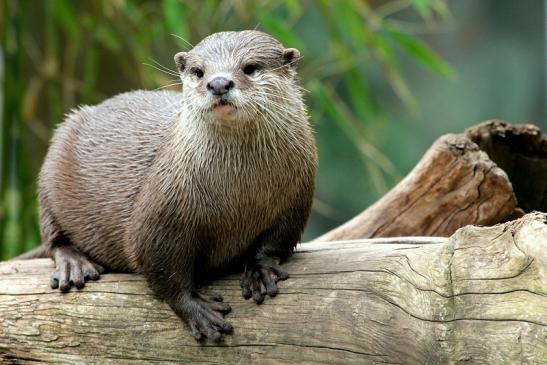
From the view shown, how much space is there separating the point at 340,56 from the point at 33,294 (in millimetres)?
1616

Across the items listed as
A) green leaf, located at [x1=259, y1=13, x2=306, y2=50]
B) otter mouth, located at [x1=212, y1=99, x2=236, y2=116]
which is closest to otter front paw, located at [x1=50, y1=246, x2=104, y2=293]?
otter mouth, located at [x1=212, y1=99, x2=236, y2=116]

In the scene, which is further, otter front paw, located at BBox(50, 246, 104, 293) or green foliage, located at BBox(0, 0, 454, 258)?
green foliage, located at BBox(0, 0, 454, 258)

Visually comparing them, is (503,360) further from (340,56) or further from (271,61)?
(340,56)

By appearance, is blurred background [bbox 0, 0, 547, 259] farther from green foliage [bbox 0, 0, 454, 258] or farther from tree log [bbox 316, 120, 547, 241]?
tree log [bbox 316, 120, 547, 241]

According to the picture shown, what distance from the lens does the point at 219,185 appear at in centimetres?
221

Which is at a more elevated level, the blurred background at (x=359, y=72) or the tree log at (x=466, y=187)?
the blurred background at (x=359, y=72)

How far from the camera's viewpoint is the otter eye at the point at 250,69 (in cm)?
212

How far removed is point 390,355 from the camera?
5.91 feet

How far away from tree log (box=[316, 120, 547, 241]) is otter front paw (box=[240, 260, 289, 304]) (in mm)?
672

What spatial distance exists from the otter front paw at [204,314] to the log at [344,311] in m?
0.03

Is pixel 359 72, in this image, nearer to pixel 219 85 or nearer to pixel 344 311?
pixel 219 85

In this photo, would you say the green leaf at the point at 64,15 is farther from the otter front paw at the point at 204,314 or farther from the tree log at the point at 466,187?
the otter front paw at the point at 204,314

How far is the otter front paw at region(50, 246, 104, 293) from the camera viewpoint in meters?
2.37

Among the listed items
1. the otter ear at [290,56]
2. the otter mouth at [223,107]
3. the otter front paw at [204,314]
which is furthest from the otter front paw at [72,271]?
the otter ear at [290,56]
